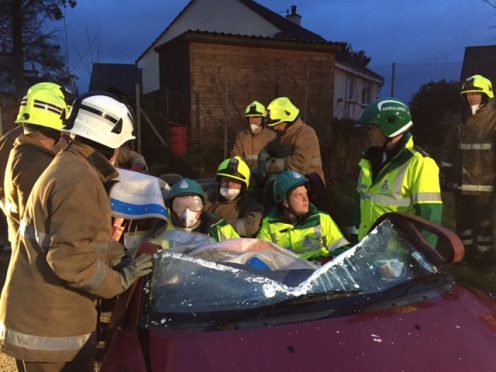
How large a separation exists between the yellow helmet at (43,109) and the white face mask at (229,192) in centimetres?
160

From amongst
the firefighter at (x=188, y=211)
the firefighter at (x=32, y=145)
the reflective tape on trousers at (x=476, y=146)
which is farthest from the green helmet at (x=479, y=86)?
the firefighter at (x=32, y=145)

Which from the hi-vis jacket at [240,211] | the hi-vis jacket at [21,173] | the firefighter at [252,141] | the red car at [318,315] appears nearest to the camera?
the red car at [318,315]

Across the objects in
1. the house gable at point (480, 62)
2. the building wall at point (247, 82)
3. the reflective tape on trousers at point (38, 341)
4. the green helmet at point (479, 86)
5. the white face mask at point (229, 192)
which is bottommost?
the reflective tape on trousers at point (38, 341)

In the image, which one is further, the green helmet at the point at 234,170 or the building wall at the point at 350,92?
the building wall at the point at 350,92

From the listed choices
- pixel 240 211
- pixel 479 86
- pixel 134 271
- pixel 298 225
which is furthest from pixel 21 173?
pixel 479 86

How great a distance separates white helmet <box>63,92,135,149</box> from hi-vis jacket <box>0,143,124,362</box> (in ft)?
0.26

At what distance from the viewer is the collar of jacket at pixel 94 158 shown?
85.2 inches

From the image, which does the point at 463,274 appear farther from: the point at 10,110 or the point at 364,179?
the point at 10,110

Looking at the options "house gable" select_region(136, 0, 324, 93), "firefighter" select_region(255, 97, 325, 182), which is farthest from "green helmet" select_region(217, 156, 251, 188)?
"house gable" select_region(136, 0, 324, 93)

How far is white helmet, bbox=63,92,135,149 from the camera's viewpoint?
7.12 feet

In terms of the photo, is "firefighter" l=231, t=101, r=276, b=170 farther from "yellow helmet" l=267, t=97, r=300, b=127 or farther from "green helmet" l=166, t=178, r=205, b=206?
"green helmet" l=166, t=178, r=205, b=206

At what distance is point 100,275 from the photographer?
2.04 metres

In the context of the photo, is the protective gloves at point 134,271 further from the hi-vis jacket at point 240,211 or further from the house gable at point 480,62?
the house gable at point 480,62

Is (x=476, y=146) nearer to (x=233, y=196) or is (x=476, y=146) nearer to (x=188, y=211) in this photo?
(x=233, y=196)
